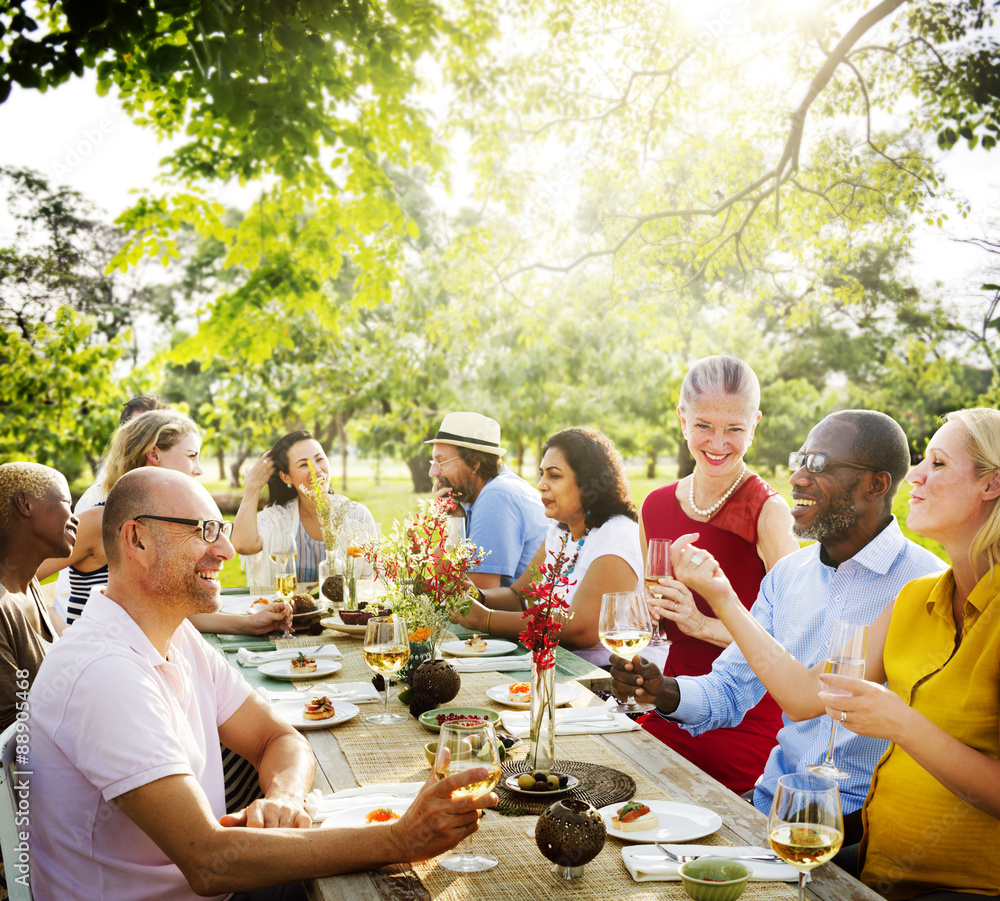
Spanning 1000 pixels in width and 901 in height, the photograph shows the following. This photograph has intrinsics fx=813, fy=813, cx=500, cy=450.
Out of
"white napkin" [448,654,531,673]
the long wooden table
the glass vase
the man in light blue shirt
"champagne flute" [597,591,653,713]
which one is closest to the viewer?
the long wooden table

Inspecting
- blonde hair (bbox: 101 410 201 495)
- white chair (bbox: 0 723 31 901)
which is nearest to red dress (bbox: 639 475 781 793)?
white chair (bbox: 0 723 31 901)

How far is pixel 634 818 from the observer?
168 cm

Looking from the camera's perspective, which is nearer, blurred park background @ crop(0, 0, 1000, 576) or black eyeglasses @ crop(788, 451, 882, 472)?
black eyeglasses @ crop(788, 451, 882, 472)

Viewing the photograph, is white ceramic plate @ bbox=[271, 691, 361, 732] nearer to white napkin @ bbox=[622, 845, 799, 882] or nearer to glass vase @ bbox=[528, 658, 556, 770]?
glass vase @ bbox=[528, 658, 556, 770]

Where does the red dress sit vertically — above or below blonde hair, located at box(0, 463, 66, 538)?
below

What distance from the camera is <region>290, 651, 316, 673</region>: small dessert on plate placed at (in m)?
2.86

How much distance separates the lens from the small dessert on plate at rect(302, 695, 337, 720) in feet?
7.74

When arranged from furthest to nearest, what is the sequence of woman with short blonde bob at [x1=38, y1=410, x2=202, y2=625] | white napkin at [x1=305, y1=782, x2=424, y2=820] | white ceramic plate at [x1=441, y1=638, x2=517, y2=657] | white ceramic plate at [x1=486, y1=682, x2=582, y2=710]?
woman with short blonde bob at [x1=38, y1=410, x2=202, y2=625] < white ceramic plate at [x1=441, y1=638, x2=517, y2=657] < white ceramic plate at [x1=486, y1=682, x2=582, y2=710] < white napkin at [x1=305, y1=782, x2=424, y2=820]

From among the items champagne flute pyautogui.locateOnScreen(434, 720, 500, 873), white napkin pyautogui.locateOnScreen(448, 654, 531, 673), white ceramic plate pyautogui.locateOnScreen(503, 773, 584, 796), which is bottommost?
white napkin pyautogui.locateOnScreen(448, 654, 531, 673)

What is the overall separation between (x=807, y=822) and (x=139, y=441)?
367 cm

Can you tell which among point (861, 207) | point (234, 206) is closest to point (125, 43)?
point (861, 207)

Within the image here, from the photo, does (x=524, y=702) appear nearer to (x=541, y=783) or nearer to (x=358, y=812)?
(x=541, y=783)

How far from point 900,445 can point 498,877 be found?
169 centimetres

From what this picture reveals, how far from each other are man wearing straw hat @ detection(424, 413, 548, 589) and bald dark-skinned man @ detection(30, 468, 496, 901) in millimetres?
2549
